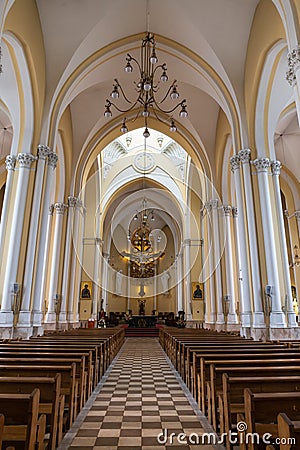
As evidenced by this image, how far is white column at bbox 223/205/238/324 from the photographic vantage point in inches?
538

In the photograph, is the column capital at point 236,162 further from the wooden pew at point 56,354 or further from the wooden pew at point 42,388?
the wooden pew at point 42,388

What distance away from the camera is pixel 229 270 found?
558 inches

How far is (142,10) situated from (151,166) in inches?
536

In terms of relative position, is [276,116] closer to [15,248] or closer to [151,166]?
[15,248]

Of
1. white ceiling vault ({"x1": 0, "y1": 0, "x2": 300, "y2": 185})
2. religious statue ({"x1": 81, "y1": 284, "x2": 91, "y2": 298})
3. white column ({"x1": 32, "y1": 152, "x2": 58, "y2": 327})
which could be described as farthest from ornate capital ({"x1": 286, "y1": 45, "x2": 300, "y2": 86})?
religious statue ({"x1": 81, "y1": 284, "x2": 91, "y2": 298})

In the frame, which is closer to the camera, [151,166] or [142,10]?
[142,10]

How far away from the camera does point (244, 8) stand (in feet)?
32.5

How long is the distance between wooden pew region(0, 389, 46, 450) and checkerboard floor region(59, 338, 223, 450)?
900mm

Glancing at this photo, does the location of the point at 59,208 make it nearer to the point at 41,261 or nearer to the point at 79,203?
the point at 79,203

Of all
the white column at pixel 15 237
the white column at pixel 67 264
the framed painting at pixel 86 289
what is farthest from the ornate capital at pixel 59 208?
the framed painting at pixel 86 289

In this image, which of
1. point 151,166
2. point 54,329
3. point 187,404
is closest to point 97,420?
point 187,404

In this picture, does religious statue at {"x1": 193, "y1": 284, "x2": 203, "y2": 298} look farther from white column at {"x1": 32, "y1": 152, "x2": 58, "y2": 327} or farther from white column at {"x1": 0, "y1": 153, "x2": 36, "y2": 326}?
white column at {"x1": 0, "y1": 153, "x2": 36, "y2": 326}

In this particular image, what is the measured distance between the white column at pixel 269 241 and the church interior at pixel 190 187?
0.11 feet

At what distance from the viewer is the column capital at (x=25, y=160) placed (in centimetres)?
977
